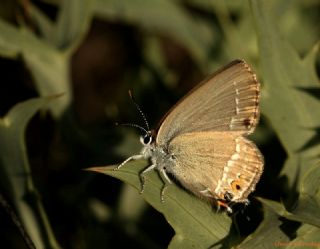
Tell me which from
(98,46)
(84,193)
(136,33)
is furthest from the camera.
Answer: (98,46)

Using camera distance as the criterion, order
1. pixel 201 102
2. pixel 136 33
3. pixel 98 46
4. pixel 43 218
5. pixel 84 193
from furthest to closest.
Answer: pixel 98 46
pixel 136 33
pixel 84 193
pixel 43 218
pixel 201 102

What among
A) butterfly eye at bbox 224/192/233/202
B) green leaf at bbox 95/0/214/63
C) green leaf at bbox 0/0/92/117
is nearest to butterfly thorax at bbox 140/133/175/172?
butterfly eye at bbox 224/192/233/202

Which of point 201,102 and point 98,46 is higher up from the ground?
point 201,102

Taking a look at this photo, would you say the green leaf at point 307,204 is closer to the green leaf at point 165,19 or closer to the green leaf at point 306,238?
the green leaf at point 306,238

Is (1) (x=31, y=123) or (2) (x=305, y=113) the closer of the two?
(2) (x=305, y=113)

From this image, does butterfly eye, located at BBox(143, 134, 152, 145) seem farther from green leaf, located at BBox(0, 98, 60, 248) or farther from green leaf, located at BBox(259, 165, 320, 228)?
green leaf, located at BBox(259, 165, 320, 228)

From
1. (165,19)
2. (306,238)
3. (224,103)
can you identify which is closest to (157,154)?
(224,103)

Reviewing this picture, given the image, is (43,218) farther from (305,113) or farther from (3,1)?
(3,1)

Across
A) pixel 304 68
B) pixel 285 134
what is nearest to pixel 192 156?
A: pixel 285 134

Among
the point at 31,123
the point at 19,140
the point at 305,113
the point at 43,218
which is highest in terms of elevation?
the point at 305,113
